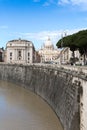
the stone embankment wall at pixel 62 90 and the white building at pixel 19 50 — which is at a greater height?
the white building at pixel 19 50

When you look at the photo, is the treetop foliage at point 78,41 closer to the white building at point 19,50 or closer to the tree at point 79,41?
the tree at point 79,41

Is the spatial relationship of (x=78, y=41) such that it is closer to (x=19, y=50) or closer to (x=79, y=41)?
(x=79, y=41)

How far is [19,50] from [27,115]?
98514 millimetres

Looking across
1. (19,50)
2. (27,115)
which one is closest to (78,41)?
(27,115)

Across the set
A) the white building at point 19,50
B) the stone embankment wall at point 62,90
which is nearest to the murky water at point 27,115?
the stone embankment wall at point 62,90

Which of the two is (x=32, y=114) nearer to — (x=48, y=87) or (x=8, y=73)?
(x=48, y=87)

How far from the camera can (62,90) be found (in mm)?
31609

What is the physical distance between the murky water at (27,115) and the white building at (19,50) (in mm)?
85936

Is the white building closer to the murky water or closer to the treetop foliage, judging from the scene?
the treetop foliage

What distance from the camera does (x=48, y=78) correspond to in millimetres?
42906

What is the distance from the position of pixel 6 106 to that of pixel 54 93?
674 cm

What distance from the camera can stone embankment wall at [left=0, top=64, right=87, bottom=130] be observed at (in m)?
22.3

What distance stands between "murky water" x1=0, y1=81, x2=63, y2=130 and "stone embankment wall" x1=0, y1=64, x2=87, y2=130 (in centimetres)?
78

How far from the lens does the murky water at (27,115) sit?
28141 millimetres
